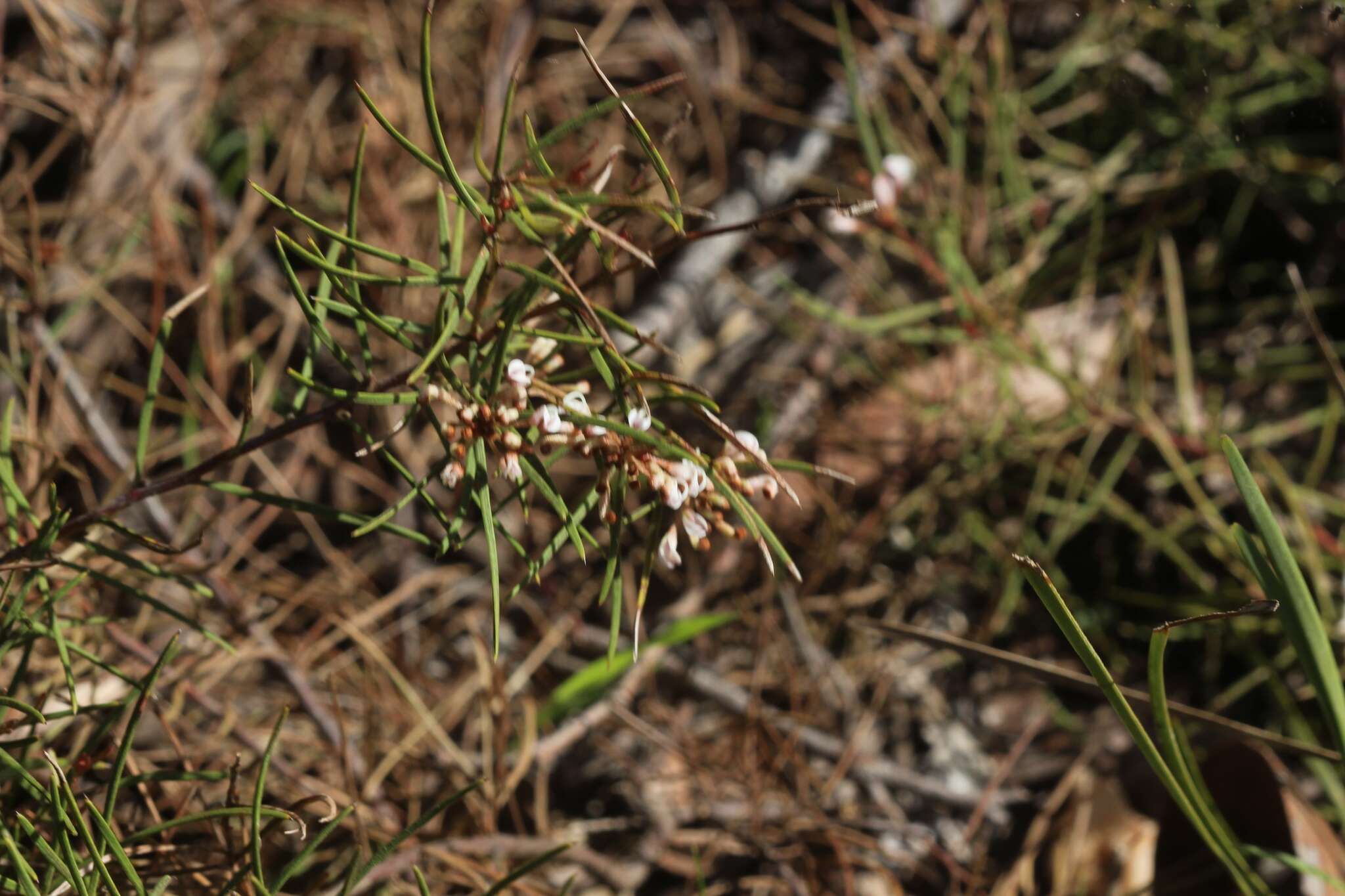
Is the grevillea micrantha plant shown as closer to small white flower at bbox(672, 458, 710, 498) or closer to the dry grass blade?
small white flower at bbox(672, 458, 710, 498)

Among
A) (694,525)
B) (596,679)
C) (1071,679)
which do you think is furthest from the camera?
(596,679)

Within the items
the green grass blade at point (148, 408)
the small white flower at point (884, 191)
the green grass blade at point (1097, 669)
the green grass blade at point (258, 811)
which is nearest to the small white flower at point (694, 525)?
the green grass blade at point (1097, 669)

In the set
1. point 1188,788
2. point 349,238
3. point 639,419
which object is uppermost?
point 349,238

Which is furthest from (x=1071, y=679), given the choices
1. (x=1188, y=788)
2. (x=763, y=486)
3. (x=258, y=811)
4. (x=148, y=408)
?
(x=148, y=408)

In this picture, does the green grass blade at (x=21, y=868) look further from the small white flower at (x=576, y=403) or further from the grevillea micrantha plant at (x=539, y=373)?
the small white flower at (x=576, y=403)

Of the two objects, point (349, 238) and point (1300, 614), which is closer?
point (349, 238)

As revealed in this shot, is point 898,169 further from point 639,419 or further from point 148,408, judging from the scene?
point 148,408

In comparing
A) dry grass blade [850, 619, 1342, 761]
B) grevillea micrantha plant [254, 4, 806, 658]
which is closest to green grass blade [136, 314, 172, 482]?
grevillea micrantha plant [254, 4, 806, 658]
